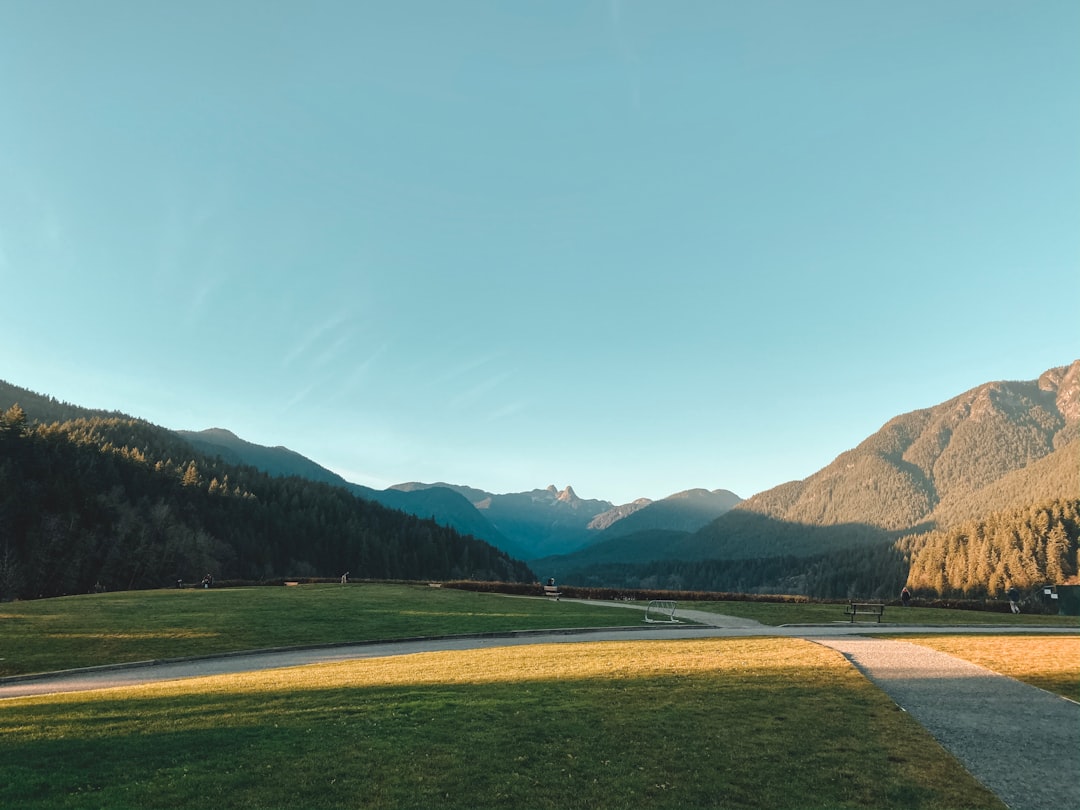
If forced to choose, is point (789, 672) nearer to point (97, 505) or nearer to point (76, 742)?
point (76, 742)

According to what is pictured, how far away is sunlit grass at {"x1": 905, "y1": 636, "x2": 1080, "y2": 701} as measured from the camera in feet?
57.2

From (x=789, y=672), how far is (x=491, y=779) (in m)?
11.6

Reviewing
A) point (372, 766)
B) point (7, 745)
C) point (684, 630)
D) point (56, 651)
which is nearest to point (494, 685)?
point (372, 766)

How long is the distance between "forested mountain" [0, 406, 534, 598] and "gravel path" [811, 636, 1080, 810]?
104m

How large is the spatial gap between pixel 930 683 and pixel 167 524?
137 meters

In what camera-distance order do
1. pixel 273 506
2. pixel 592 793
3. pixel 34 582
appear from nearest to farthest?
pixel 592 793 → pixel 34 582 → pixel 273 506

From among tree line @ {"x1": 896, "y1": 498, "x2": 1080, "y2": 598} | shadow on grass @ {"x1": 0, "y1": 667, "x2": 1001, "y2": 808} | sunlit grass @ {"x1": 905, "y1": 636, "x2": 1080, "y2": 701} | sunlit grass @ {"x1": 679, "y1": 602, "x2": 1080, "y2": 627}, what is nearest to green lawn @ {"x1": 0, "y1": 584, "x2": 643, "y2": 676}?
sunlit grass @ {"x1": 679, "y1": 602, "x2": 1080, "y2": 627}

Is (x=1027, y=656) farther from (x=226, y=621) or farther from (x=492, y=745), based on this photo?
(x=226, y=621)

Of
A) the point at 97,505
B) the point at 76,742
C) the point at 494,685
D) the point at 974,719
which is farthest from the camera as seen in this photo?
the point at 97,505

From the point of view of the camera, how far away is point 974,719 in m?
13.6

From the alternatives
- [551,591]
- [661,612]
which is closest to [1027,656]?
[661,612]

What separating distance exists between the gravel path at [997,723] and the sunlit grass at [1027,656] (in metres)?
0.67

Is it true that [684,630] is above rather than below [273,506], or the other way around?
below

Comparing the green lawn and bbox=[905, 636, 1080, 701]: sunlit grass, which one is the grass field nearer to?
the green lawn
